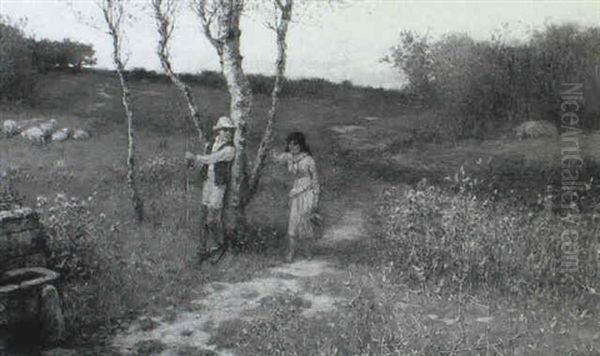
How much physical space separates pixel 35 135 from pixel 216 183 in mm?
12145

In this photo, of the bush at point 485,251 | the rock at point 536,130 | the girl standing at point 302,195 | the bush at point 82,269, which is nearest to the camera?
the bush at point 82,269

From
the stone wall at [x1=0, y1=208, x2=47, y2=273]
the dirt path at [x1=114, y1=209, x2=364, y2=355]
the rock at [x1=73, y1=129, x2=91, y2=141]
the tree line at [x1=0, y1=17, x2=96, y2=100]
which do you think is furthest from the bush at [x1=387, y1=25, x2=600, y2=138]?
the tree line at [x1=0, y1=17, x2=96, y2=100]

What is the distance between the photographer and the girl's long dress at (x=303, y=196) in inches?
424

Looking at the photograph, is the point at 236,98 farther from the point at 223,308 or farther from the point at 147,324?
the point at 147,324

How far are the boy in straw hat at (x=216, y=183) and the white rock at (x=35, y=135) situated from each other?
1147 cm

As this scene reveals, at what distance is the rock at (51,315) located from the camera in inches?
290

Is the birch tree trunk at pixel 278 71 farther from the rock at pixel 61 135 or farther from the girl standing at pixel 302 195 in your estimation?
the rock at pixel 61 135

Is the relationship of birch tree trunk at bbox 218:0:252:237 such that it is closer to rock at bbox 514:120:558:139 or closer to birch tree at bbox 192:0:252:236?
birch tree at bbox 192:0:252:236

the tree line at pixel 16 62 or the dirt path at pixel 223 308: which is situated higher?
the tree line at pixel 16 62

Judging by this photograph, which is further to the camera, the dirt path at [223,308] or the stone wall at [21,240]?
the stone wall at [21,240]

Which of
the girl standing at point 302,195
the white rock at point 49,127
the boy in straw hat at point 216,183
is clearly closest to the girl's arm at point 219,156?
the boy in straw hat at point 216,183

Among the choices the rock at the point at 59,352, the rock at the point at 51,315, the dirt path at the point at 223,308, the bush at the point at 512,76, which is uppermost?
the bush at the point at 512,76

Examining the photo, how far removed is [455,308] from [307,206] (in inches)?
124

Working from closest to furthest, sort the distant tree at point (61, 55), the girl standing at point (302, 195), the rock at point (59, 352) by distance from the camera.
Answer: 1. the rock at point (59, 352)
2. the girl standing at point (302, 195)
3. the distant tree at point (61, 55)
